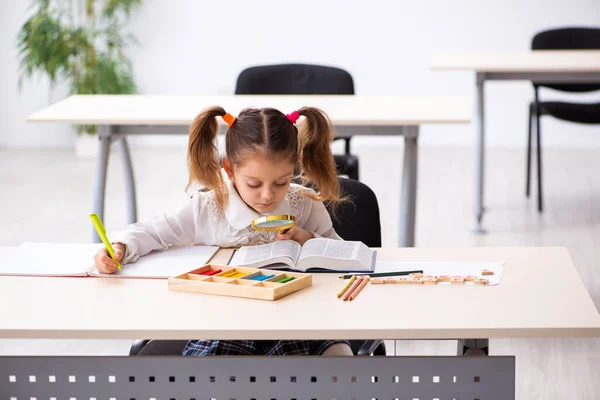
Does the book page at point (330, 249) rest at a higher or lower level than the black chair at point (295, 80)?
lower

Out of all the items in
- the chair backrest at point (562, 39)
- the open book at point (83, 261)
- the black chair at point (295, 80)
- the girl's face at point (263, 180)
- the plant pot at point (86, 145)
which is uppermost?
the chair backrest at point (562, 39)

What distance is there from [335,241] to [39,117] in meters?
1.67

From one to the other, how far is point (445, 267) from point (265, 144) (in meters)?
0.46

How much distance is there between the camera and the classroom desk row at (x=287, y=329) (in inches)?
55.6

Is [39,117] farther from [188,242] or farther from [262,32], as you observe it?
[262,32]

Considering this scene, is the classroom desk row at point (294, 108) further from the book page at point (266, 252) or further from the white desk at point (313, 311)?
the white desk at point (313, 311)

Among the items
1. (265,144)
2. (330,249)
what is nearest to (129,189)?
(265,144)

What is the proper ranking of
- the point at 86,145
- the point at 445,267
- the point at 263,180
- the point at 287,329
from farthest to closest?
the point at 86,145
the point at 263,180
the point at 445,267
the point at 287,329

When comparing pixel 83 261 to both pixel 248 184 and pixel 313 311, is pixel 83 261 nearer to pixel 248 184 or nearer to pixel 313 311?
pixel 248 184

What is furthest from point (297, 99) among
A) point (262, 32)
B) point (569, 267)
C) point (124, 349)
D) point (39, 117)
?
point (262, 32)

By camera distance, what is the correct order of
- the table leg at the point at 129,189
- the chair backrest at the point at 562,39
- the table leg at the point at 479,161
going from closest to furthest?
the table leg at the point at 129,189 < the table leg at the point at 479,161 < the chair backrest at the point at 562,39

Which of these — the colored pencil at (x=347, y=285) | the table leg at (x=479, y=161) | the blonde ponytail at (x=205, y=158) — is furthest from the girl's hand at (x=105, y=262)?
the table leg at (x=479, y=161)

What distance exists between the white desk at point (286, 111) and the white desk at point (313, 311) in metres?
1.42

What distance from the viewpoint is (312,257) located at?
5.66 ft
